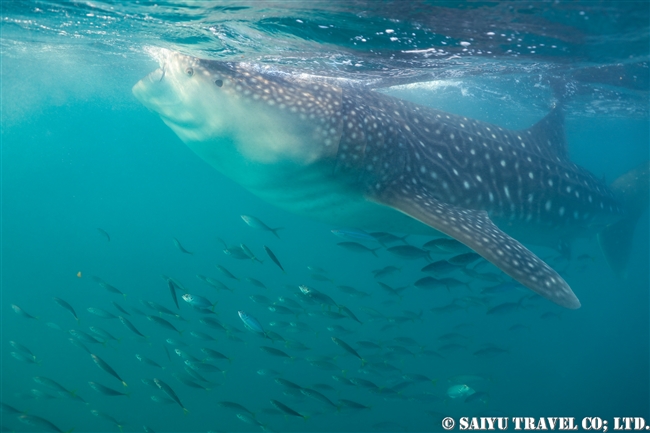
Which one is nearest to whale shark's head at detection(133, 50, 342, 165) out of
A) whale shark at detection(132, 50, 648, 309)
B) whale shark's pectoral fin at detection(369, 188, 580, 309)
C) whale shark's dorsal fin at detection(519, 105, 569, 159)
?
whale shark at detection(132, 50, 648, 309)

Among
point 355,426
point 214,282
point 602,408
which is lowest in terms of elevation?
point 602,408

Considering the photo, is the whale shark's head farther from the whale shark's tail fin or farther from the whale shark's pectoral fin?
the whale shark's tail fin

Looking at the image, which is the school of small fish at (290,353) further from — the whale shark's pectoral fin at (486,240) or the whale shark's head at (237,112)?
the whale shark's head at (237,112)

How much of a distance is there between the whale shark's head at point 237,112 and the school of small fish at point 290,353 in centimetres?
201

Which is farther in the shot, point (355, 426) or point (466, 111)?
point (466, 111)

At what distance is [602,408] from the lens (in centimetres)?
1925

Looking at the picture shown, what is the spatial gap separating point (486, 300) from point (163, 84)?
794 centimetres

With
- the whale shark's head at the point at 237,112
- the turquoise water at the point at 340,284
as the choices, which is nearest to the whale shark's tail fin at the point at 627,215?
the turquoise water at the point at 340,284

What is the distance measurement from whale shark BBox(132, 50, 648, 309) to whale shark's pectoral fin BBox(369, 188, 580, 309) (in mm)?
14

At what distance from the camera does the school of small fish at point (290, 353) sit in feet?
22.1

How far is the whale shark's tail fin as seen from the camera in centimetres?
939

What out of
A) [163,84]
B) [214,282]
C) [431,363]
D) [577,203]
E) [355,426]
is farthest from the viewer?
[431,363]

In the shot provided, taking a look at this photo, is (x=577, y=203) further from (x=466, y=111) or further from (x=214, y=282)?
(x=466, y=111)

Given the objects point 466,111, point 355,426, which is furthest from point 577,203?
point 466,111
